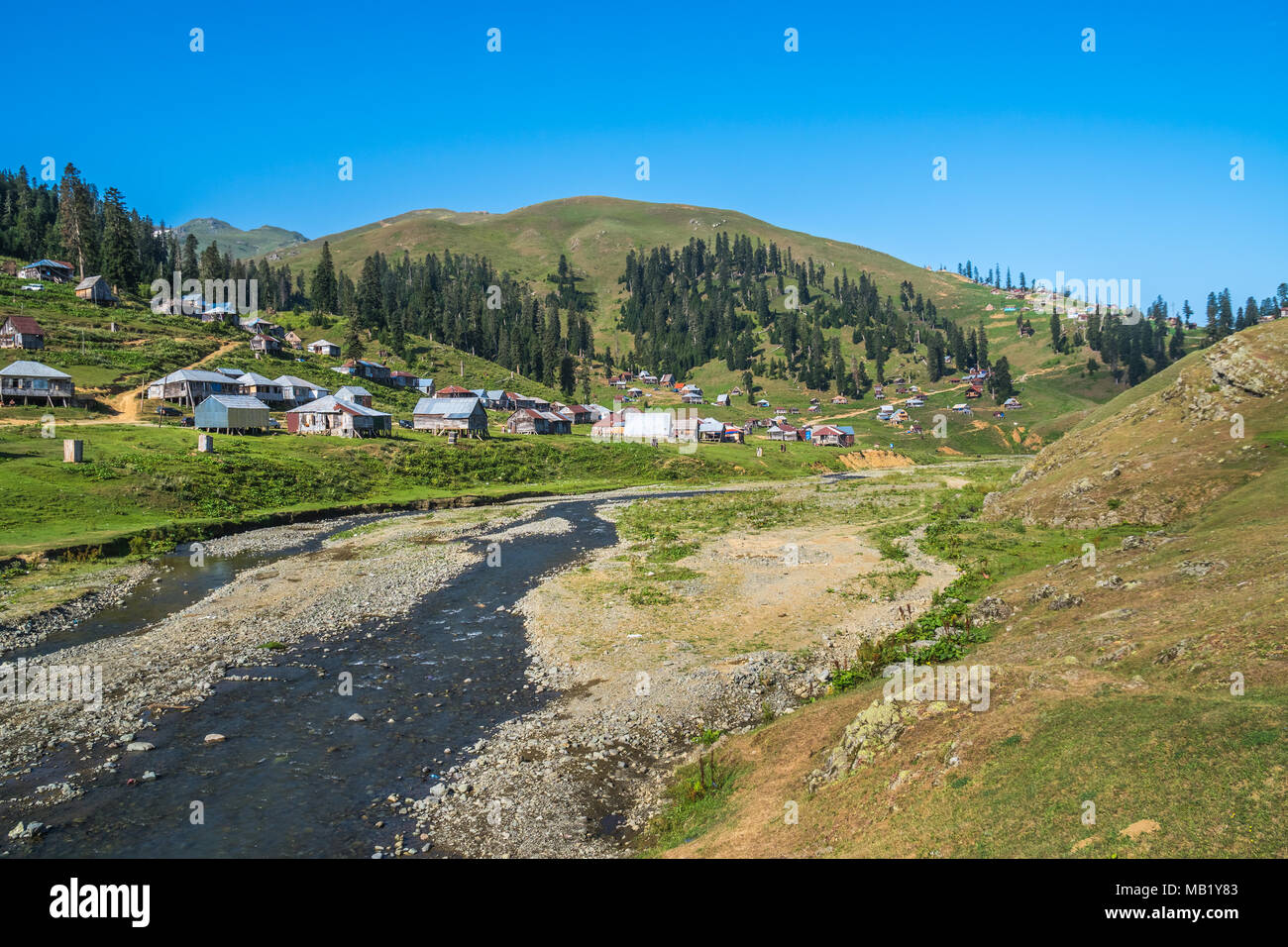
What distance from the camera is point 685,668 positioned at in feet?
79.5

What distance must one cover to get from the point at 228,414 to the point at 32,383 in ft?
64.8

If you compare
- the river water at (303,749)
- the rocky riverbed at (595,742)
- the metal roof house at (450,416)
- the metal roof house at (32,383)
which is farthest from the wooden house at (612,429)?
the rocky riverbed at (595,742)

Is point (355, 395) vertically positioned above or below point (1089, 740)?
above

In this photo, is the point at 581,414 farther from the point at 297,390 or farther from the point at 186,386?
the point at 186,386

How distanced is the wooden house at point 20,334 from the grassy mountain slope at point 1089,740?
115 m

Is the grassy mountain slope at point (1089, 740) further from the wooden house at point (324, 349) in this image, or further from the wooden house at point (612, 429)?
the wooden house at point (324, 349)

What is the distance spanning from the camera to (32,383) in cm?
7469

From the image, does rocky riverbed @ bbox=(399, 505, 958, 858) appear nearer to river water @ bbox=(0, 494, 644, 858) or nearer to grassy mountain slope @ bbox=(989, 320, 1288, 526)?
river water @ bbox=(0, 494, 644, 858)

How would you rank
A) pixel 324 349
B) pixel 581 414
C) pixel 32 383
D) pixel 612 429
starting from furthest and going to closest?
1. pixel 581 414
2. pixel 324 349
3. pixel 612 429
4. pixel 32 383

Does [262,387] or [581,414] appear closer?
[262,387]

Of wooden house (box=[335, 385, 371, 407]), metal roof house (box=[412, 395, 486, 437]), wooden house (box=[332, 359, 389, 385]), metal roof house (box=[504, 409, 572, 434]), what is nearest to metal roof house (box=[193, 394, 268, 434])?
wooden house (box=[335, 385, 371, 407])

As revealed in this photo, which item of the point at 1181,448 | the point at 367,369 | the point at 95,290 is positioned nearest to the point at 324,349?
the point at 367,369

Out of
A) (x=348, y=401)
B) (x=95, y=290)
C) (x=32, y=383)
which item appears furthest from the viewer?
(x=95, y=290)
